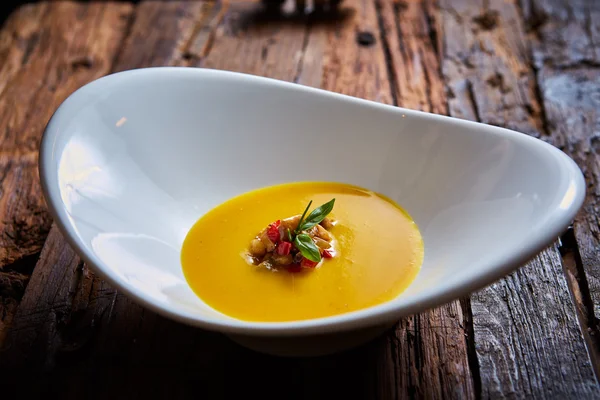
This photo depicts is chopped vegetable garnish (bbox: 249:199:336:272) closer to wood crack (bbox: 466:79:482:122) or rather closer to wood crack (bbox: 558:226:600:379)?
wood crack (bbox: 558:226:600:379)

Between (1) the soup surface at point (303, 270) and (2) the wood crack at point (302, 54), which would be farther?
(2) the wood crack at point (302, 54)

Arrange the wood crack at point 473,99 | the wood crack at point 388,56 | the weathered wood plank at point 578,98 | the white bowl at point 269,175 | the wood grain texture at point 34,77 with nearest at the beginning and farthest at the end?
the white bowl at point 269,175, the weathered wood plank at point 578,98, the wood grain texture at point 34,77, the wood crack at point 473,99, the wood crack at point 388,56

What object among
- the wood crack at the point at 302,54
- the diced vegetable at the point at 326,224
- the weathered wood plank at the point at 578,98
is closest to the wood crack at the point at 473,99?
the weathered wood plank at the point at 578,98

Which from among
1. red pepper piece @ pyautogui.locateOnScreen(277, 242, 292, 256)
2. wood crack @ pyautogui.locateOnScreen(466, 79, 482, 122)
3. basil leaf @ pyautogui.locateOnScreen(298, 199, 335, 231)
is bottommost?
wood crack @ pyautogui.locateOnScreen(466, 79, 482, 122)

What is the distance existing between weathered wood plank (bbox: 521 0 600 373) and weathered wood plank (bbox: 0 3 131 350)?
98 cm

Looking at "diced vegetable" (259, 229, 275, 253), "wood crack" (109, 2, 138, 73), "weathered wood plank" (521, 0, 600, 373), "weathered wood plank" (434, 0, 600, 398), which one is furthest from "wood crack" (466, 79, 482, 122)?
"wood crack" (109, 2, 138, 73)

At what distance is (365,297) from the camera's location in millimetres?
999

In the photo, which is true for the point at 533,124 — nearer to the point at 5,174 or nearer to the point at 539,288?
the point at 539,288

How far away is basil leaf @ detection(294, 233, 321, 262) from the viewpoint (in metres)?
1.02

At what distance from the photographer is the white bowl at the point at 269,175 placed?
873 mm

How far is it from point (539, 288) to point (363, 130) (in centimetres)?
44

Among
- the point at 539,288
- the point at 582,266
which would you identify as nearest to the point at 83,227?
the point at 539,288

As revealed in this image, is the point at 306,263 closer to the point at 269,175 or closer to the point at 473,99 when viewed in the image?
the point at 269,175

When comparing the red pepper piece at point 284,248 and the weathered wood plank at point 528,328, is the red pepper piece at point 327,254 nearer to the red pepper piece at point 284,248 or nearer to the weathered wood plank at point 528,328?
the red pepper piece at point 284,248
